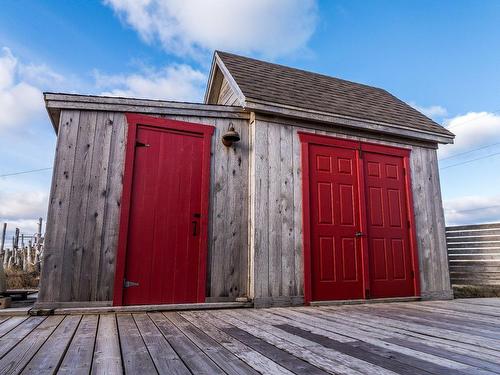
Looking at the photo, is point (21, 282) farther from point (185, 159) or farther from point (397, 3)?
point (397, 3)

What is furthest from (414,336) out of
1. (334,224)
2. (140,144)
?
(140,144)

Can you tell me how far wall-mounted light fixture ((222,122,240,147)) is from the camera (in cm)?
423

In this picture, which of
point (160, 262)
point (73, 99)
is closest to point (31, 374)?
point (160, 262)

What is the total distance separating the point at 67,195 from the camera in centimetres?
363

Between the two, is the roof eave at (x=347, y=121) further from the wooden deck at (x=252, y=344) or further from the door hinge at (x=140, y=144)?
the wooden deck at (x=252, y=344)

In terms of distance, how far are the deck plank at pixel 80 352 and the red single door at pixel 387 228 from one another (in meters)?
3.70

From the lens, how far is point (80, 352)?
1.81 meters

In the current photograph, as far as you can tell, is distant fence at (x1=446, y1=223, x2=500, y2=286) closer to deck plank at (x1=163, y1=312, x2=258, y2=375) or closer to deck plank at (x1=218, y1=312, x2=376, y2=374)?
deck plank at (x1=218, y1=312, x2=376, y2=374)

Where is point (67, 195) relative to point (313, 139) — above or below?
below

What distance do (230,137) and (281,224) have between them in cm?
139

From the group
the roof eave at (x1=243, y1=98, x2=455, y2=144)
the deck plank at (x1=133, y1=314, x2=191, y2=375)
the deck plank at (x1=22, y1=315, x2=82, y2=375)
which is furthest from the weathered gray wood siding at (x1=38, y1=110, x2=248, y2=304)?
the deck plank at (x1=133, y1=314, x2=191, y2=375)

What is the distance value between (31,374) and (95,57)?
45.2ft

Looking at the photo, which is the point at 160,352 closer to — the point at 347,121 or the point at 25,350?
the point at 25,350

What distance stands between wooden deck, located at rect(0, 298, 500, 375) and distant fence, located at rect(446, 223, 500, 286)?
399 centimetres
